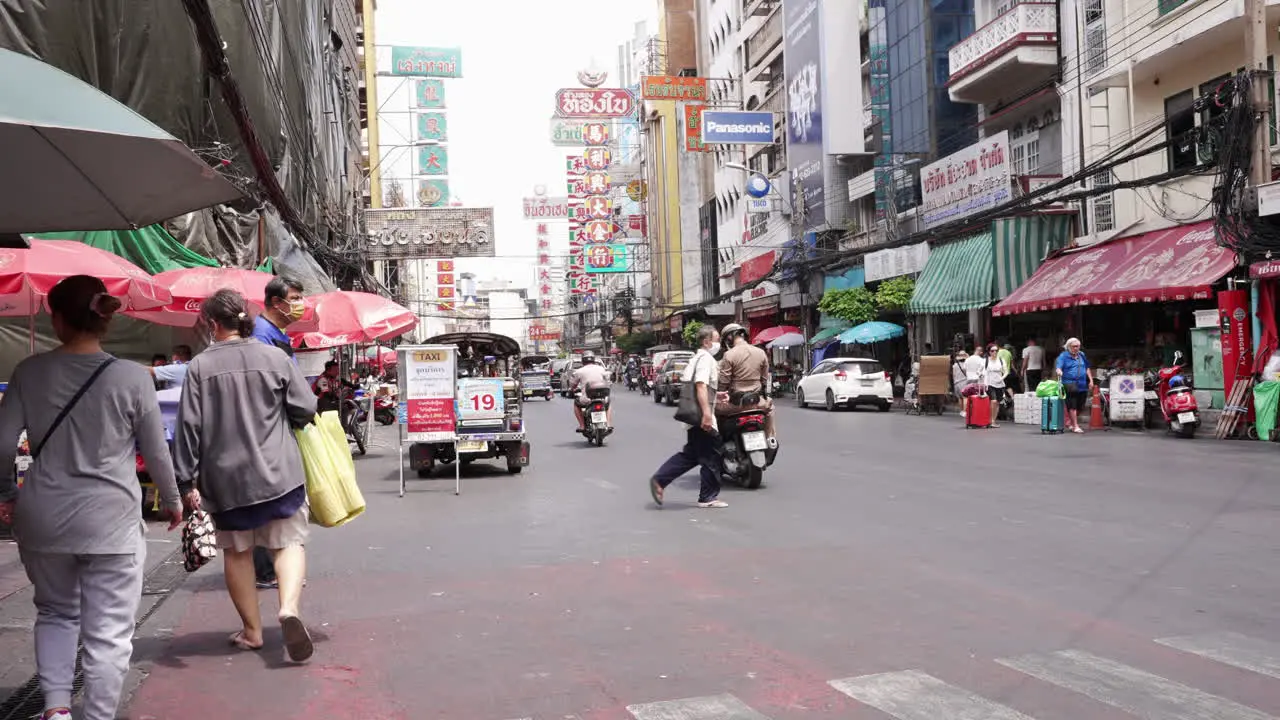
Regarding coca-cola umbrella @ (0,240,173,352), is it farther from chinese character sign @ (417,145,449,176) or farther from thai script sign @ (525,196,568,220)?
thai script sign @ (525,196,568,220)

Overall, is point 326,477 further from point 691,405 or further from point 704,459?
point 704,459

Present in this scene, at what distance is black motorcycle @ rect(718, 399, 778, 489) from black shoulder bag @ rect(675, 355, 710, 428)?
1148mm

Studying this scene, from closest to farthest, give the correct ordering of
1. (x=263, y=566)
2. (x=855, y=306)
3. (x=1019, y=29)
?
(x=263, y=566), (x=1019, y=29), (x=855, y=306)

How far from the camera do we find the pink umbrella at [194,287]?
13078mm

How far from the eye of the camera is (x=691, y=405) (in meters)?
10.7

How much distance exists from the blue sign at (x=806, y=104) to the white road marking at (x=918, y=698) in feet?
126

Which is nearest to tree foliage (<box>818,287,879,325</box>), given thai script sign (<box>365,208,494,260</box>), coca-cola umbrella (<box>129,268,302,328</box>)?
thai script sign (<box>365,208,494,260</box>)

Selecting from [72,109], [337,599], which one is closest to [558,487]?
[337,599]

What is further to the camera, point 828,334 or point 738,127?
point 738,127

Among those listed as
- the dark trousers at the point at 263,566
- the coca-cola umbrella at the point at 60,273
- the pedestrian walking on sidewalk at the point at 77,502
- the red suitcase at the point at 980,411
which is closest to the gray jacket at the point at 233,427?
the pedestrian walking on sidewalk at the point at 77,502

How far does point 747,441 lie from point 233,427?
7.21 meters

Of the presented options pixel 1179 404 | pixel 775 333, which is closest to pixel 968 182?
pixel 1179 404

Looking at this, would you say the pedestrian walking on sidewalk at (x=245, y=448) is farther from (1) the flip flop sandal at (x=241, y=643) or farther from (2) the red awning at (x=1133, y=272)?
(2) the red awning at (x=1133, y=272)

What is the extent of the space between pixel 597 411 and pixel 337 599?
12828 mm
